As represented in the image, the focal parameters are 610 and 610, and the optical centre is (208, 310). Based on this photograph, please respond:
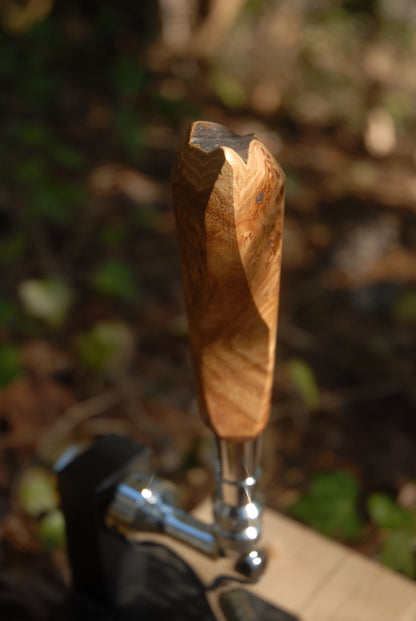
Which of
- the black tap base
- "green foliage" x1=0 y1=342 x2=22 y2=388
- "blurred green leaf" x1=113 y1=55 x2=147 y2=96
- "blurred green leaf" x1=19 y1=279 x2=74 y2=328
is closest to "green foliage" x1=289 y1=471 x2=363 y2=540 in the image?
the black tap base

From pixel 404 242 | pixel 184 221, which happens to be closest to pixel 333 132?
pixel 404 242

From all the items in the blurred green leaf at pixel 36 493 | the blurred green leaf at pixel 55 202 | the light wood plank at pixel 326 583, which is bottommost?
the blurred green leaf at pixel 36 493

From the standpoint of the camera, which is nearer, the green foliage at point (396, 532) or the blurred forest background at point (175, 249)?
the green foliage at point (396, 532)

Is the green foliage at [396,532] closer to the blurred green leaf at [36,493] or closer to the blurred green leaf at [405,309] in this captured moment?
the blurred green leaf at [36,493]

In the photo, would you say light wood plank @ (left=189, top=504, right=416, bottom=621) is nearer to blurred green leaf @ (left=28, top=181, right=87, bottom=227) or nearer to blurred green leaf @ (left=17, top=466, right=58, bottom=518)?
blurred green leaf @ (left=17, top=466, right=58, bottom=518)

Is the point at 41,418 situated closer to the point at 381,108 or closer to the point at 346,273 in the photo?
the point at 346,273

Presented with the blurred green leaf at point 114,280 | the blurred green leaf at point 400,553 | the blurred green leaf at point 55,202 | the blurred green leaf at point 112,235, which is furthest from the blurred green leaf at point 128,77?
the blurred green leaf at point 400,553

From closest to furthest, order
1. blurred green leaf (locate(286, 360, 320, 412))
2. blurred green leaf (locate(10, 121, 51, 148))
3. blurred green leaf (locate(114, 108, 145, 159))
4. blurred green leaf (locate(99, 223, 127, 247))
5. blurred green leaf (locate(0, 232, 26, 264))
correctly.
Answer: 1. blurred green leaf (locate(286, 360, 320, 412))
2. blurred green leaf (locate(0, 232, 26, 264))
3. blurred green leaf (locate(99, 223, 127, 247))
4. blurred green leaf (locate(10, 121, 51, 148))
5. blurred green leaf (locate(114, 108, 145, 159))
